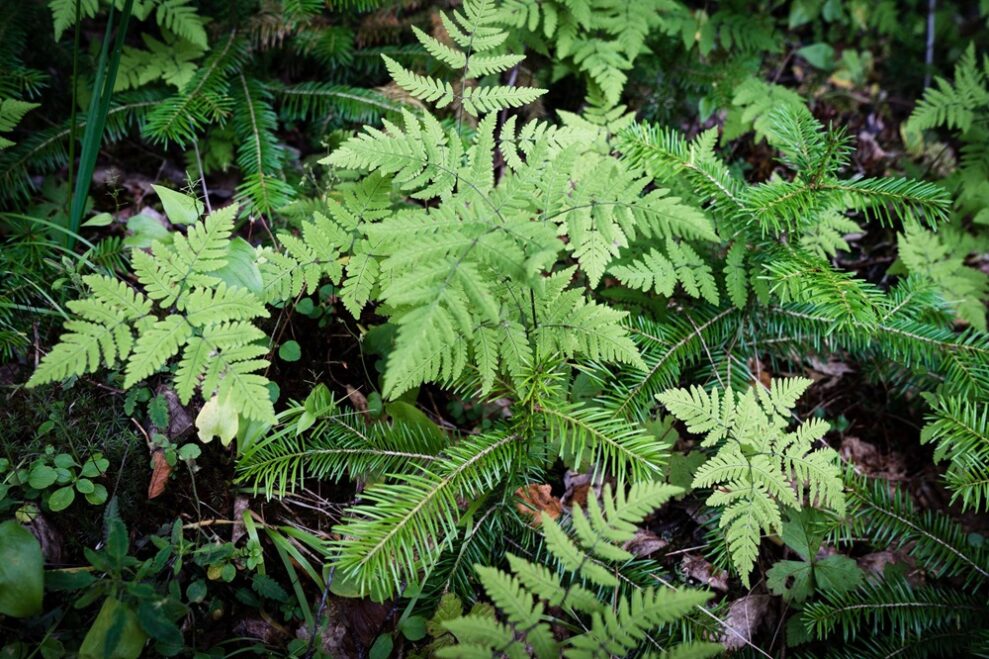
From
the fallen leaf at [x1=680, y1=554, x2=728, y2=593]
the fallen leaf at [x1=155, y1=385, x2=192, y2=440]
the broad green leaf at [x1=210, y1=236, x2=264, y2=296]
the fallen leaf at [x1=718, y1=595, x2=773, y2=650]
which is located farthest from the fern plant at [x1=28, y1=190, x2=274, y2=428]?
the fallen leaf at [x1=718, y1=595, x2=773, y2=650]

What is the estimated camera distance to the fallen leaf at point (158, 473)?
245 centimetres

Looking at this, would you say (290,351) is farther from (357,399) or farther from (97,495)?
(97,495)

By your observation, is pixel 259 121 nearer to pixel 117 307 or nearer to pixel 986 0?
pixel 117 307

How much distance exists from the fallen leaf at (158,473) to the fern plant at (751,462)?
2071 millimetres

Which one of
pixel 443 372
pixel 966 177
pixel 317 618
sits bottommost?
pixel 317 618

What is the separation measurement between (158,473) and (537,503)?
162 centimetres

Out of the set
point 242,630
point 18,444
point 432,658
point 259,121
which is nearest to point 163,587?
point 242,630

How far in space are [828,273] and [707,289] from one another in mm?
498

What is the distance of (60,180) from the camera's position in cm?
334

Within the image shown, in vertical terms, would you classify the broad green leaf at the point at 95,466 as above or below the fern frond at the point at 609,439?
below

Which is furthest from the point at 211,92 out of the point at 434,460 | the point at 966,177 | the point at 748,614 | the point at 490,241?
the point at 966,177

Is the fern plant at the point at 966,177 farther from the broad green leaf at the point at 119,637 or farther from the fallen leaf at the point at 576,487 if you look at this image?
the broad green leaf at the point at 119,637

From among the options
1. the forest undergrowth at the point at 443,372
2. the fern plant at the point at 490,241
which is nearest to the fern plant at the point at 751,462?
the forest undergrowth at the point at 443,372

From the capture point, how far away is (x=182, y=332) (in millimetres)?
2023
